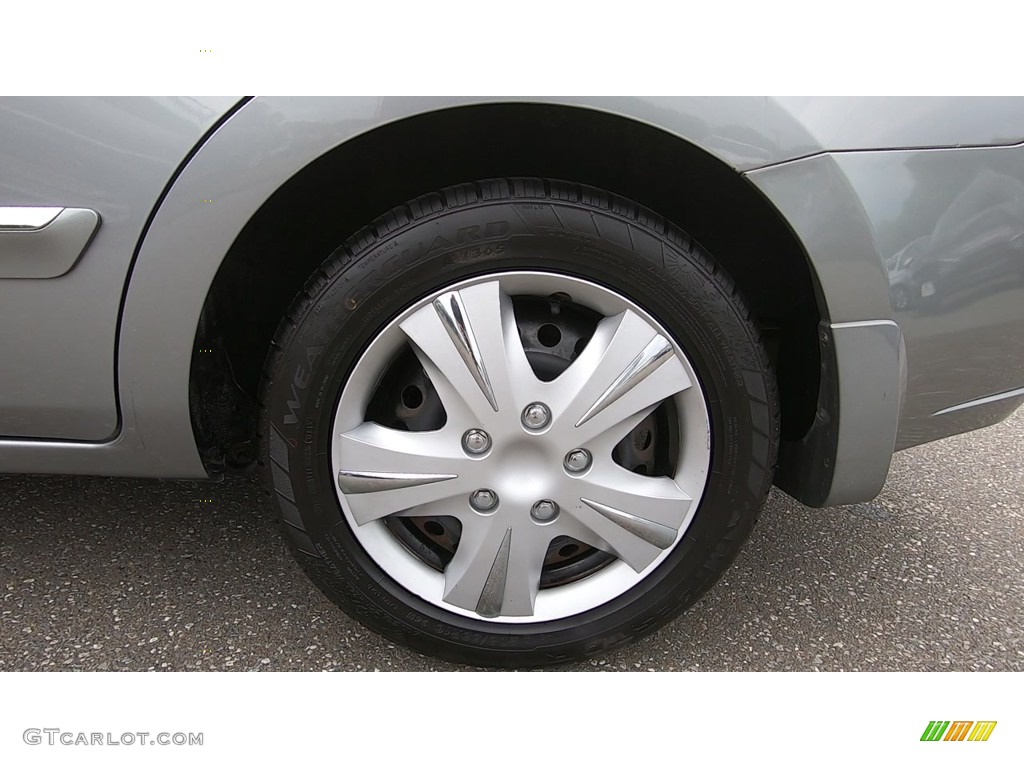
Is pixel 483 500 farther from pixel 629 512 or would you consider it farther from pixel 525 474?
pixel 629 512

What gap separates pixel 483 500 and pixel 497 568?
0.14 metres

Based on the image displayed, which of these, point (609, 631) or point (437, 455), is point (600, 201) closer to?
point (437, 455)

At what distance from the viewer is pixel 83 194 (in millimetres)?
1173

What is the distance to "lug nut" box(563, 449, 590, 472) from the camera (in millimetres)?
1335

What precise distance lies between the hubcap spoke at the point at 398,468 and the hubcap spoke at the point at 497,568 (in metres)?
0.08

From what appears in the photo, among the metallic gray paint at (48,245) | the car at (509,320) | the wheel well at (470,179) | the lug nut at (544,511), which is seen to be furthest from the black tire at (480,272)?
the metallic gray paint at (48,245)

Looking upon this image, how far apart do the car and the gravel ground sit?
237 mm

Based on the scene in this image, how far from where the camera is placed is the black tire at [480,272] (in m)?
1.24

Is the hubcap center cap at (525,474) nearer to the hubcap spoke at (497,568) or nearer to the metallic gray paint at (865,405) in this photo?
the hubcap spoke at (497,568)

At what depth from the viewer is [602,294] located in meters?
1.29

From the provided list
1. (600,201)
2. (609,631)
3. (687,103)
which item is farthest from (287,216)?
(609,631)

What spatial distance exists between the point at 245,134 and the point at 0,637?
118 centimetres
